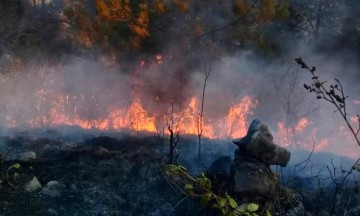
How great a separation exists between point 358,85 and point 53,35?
11.1 m

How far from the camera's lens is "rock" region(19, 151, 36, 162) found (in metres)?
8.28

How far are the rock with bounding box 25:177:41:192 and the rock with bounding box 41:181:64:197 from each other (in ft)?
0.47

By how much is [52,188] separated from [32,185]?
39 centimetres

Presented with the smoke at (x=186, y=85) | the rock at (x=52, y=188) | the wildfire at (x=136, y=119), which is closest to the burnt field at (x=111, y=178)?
the rock at (x=52, y=188)

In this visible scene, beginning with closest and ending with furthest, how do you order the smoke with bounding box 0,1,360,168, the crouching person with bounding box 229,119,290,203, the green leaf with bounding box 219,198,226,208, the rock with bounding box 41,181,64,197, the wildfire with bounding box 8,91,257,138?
1. the green leaf with bounding box 219,198,226,208
2. the crouching person with bounding box 229,119,290,203
3. the rock with bounding box 41,181,64,197
4. the smoke with bounding box 0,1,360,168
5. the wildfire with bounding box 8,91,257,138

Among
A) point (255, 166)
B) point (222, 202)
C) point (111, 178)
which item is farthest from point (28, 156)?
point (222, 202)

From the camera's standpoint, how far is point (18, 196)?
22.7ft

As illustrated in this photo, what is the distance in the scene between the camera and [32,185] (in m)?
7.18

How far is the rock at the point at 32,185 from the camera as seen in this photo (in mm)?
7116

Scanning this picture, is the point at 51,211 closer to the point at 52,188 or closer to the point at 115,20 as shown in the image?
the point at 52,188

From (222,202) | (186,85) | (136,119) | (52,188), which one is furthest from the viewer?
(186,85)

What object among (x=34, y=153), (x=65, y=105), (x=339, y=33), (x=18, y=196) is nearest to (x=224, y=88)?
(x=339, y=33)

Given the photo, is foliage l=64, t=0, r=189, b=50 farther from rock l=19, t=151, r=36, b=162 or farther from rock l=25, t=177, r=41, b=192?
rock l=25, t=177, r=41, b=192

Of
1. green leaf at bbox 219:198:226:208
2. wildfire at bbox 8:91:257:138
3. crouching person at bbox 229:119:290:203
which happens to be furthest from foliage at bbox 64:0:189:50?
green leaf at bbox 219:198:226:208
